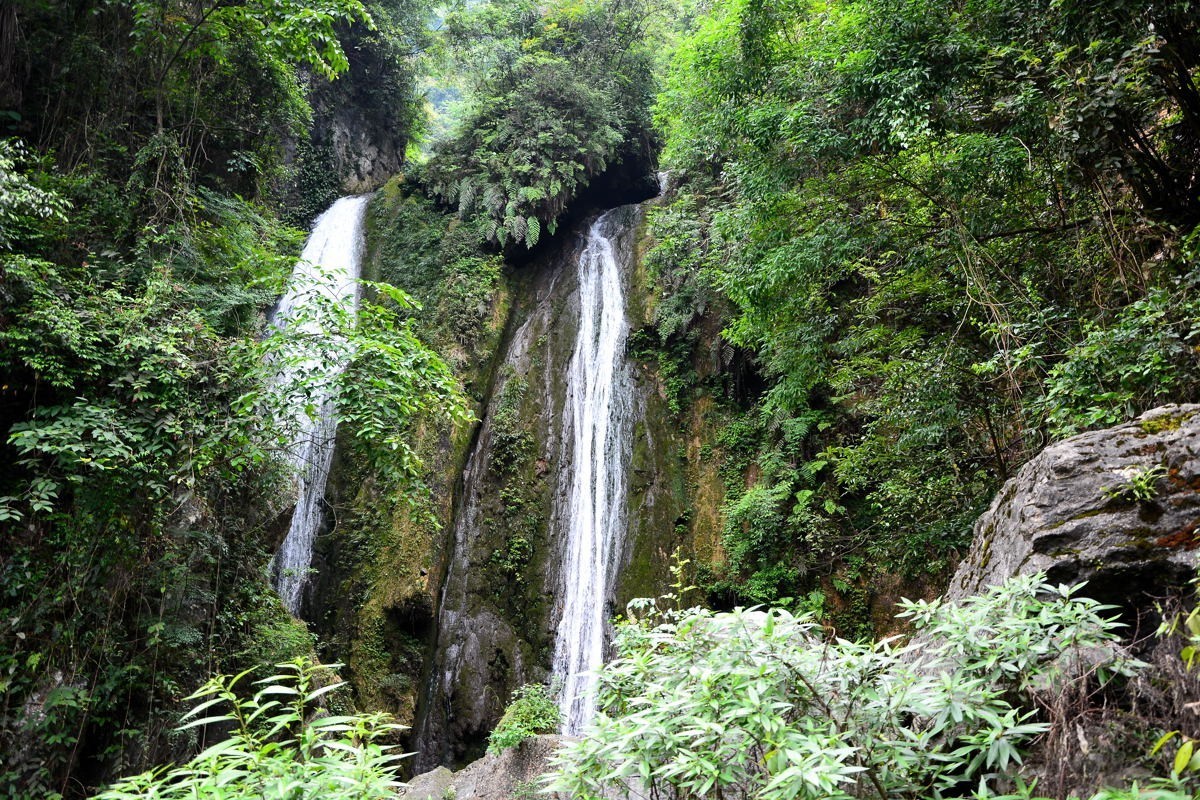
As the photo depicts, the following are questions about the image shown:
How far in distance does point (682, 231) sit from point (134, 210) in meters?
8.35

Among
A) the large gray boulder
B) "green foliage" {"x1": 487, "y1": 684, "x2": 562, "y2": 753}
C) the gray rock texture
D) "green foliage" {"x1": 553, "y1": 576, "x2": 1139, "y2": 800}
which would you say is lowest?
the gray rock texture

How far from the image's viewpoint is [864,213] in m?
6.71

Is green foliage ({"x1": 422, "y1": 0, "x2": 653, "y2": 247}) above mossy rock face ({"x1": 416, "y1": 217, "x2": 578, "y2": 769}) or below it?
above

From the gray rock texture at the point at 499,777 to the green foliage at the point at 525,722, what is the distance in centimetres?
10

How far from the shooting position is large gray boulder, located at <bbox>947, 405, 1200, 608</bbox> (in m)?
2.62

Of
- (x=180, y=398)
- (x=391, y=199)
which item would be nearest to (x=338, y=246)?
(x=391, y=199)

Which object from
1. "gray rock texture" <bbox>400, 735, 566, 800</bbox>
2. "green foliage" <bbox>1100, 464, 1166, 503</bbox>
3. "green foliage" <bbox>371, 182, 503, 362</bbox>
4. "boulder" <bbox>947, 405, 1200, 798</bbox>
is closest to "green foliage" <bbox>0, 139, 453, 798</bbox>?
"gray rock texture" <bbox>400, 735, 566, 800</bbox>

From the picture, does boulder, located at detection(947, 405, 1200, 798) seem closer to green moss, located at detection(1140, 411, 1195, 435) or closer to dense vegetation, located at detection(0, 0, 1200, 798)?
green moss, located at detection(1140, 411, 1195, 435)

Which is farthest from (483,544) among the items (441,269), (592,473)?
(441,269)

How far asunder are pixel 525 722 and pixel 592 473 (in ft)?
17.2

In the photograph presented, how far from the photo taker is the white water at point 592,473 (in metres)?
10.3

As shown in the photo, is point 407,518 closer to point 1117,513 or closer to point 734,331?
point 734,331

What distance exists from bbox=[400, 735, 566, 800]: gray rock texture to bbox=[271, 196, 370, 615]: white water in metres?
3.67

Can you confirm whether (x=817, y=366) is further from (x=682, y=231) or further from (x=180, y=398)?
(x=180, y=398)
